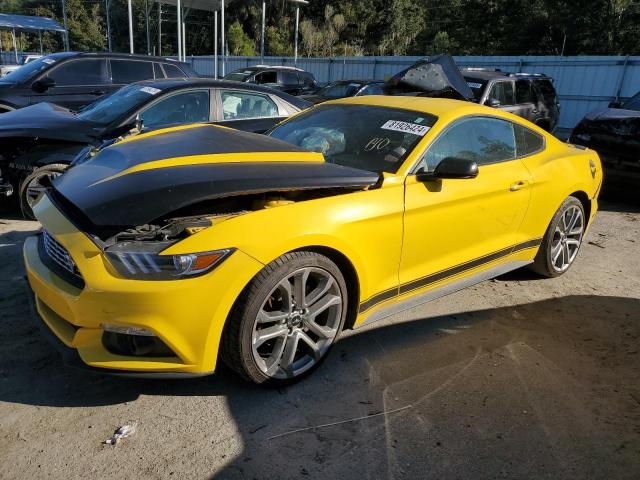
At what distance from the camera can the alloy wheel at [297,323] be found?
9.12 ft

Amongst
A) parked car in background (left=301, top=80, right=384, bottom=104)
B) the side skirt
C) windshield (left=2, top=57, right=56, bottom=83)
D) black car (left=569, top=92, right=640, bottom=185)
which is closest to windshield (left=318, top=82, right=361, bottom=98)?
parked car in background (left=301, top=80, right=384, bottom=104)

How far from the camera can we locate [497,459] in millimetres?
2494

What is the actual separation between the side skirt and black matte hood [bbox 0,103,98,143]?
3895 mm

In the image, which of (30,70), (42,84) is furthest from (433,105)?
(30,70)

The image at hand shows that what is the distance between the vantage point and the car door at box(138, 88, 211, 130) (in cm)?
580

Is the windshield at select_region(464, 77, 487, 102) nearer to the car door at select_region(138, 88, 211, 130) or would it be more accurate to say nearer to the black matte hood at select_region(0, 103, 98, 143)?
the car door at select_region(138, 88, 211, 130)

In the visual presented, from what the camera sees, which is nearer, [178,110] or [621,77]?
[178,110]

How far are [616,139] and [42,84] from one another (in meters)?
8.24

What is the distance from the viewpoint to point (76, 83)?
8094mm

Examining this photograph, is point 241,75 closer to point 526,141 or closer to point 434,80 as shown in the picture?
point 434,80

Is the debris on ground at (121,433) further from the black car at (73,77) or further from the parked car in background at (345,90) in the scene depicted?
the parked car in background at (345,90)

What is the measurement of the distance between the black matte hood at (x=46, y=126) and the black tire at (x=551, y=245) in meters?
4.54

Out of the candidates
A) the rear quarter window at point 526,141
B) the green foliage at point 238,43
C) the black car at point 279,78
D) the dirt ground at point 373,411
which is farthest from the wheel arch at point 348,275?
the green foliage at point 238,43

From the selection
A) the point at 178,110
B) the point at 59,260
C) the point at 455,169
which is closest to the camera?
the point at 59,260
